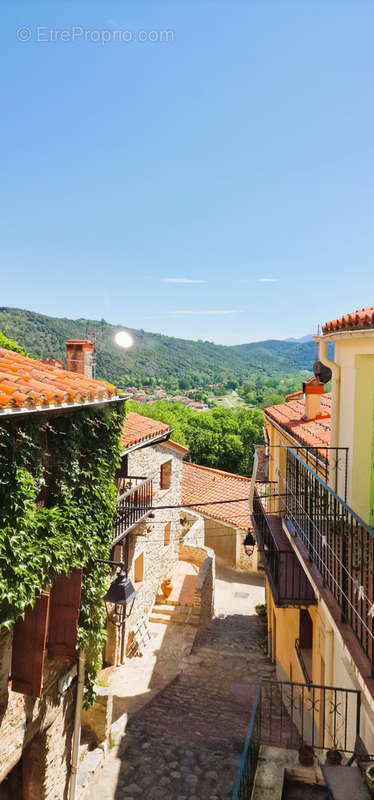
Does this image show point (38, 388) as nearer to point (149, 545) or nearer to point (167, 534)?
point (149, 545)

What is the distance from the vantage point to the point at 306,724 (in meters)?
9.42

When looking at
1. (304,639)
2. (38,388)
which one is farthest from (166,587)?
(38,388)

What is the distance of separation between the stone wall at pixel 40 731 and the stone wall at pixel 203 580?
7.57 m

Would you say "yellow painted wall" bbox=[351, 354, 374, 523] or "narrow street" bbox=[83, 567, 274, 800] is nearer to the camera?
"yellow painted wall" bbox=[351, 354, 374, 523]

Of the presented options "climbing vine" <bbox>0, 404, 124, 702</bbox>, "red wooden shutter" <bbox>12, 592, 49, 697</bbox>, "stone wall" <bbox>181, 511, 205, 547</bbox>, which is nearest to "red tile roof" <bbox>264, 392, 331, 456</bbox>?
"climbing vine" <bbox>0, 404, 124, 702</bbox>

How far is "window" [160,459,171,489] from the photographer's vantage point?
1711 cm

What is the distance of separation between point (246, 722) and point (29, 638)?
6836mm

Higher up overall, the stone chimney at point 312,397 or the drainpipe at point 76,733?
the stone chimney at point 312,397

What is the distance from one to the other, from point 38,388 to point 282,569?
258 inches

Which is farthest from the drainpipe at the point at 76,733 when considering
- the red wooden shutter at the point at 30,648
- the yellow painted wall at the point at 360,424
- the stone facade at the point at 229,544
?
the stone facade at the point at 229,544

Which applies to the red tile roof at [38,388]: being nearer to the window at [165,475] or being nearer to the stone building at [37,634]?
the stone building at [37,634]

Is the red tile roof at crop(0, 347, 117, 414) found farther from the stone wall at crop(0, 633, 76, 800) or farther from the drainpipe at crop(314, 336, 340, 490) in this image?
the drainpipe at crop(314, 336, 340, 490)

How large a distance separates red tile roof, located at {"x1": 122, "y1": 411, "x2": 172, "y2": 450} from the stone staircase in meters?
6.18

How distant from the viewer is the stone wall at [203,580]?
1491cm
